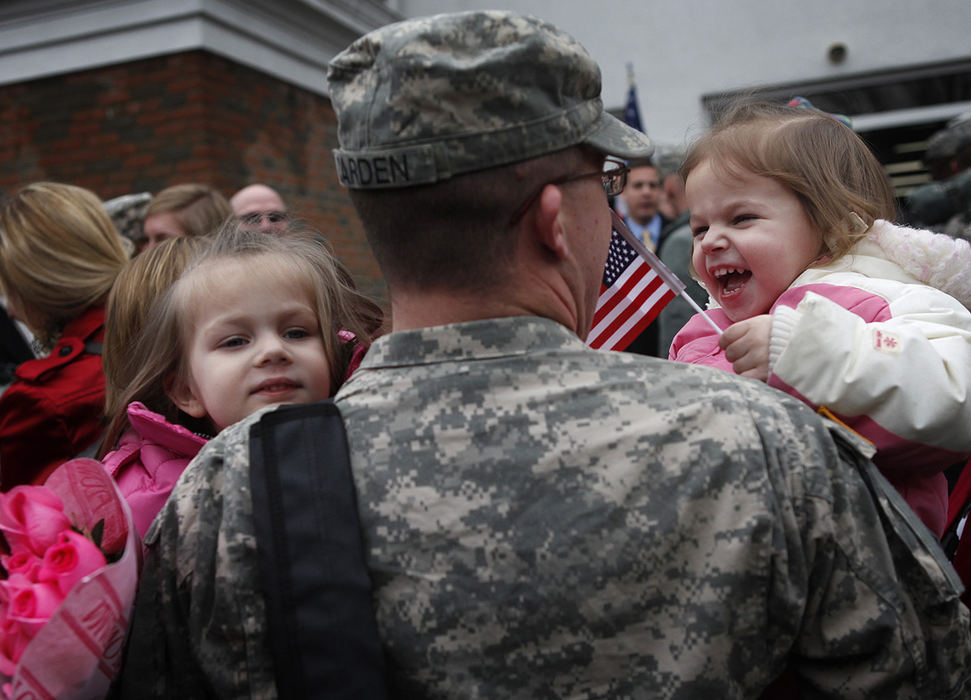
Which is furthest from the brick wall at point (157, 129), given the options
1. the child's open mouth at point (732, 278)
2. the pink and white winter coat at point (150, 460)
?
the child's open mouth at point (732, 278)

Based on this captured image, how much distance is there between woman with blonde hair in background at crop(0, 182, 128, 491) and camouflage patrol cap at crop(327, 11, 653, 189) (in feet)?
6.53

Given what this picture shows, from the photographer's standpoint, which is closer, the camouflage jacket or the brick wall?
the camouflage jacket

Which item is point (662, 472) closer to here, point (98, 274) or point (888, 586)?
point (888, 586)

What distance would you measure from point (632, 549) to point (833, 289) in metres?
0.86

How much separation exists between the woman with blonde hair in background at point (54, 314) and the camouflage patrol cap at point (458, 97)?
1.99 metres

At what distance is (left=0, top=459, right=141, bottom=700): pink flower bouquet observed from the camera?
121 centimetres

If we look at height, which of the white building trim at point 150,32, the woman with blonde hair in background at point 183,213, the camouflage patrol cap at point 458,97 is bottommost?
the camouflage patrol cap at point 458,97

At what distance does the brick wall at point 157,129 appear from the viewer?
23.5 ft

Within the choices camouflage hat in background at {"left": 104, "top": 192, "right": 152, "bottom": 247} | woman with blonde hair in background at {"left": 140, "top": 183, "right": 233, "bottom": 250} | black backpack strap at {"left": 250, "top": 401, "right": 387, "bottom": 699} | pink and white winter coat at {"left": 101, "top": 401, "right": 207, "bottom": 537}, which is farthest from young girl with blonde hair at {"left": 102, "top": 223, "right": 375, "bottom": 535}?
camouflage hat in background at {"left": 104, "top": 192, "right": 152, "bottom": 247}

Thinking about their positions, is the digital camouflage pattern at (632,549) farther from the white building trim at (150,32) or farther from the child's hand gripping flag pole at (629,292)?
the white building trim at (150,32)

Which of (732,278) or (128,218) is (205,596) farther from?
(128,218)

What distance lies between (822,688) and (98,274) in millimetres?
→ 2715

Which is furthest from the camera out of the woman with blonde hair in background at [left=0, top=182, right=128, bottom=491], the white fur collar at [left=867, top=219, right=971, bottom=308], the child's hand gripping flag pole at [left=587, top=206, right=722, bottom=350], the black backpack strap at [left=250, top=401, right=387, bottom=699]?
the woman with blonde hair in background at [left=0, top=182, right=128, bottom=491]

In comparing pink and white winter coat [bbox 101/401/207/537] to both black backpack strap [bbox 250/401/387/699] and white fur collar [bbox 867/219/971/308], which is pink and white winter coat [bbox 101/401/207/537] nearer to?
black backpack strap [bbox 250/401/387/699]
